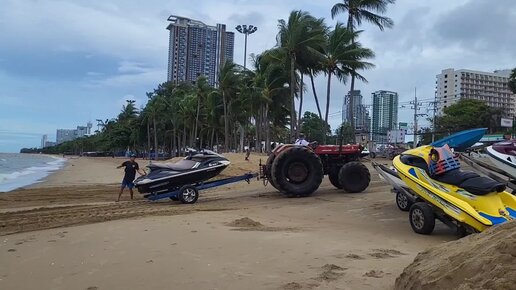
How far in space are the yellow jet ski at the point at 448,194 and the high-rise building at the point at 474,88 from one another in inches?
3707

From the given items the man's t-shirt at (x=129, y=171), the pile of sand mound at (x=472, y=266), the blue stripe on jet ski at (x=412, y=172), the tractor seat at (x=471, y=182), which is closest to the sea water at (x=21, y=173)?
the man's t-shirt at (x=129, y=171)

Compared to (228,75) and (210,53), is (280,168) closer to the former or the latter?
(228,75)

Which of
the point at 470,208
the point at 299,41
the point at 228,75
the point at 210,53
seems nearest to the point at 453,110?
the point at 210,53

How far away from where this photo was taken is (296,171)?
1467cm

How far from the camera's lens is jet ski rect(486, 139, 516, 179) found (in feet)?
35.3

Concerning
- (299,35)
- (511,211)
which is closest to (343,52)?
(299,35)

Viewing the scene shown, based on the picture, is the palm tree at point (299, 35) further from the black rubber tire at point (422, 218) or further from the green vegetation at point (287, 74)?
the black rubber tire at point (422, 218)

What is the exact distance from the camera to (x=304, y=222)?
10.3 metres

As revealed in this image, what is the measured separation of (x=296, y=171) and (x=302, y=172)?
18cm

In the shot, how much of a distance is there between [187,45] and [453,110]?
149 ft

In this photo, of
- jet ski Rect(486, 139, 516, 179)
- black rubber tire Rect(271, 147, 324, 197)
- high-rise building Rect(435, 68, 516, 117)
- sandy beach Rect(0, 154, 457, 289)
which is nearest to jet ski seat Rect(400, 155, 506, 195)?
sandy beach Rect(0, 154, 457, 289)

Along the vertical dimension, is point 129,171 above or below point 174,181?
above

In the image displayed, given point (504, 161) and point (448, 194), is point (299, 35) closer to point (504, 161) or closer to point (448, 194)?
point (504, 161)

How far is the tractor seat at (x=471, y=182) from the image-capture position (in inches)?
310
